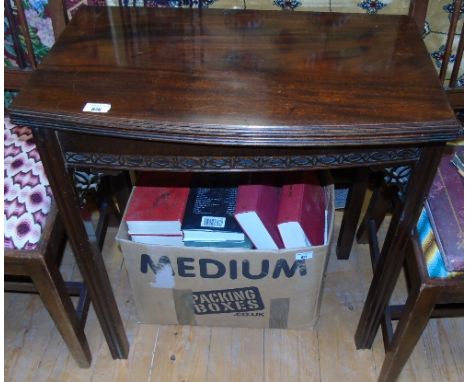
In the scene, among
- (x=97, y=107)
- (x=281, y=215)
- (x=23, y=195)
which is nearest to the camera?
(x=97, y=107)

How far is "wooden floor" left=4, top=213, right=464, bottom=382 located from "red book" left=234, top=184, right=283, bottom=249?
328mm

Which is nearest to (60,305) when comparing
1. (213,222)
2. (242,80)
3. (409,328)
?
(213,222)

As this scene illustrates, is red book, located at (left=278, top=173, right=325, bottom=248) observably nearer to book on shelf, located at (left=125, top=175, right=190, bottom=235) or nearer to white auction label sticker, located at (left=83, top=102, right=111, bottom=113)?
book on shelf, located at (left=125, top=175, right=190, bottom=235)

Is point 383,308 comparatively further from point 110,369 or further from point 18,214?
point 18,214

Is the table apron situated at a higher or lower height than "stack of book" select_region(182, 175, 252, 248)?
higher

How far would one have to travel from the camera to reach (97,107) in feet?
2.42

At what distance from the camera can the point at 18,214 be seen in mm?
960

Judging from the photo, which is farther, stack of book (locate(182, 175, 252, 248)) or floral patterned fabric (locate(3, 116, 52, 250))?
stack of book (locate(182, 175, 252, 248))

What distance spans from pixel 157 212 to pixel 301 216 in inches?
12.1

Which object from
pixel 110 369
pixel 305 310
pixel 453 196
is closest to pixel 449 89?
pixel 453 196

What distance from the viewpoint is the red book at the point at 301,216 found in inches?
42.3

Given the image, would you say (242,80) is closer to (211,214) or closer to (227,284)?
(211,214)

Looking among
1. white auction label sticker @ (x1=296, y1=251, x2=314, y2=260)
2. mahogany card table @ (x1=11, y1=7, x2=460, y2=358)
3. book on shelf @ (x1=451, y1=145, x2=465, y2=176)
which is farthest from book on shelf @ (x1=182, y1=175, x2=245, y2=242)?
book on shelf @ (x1=451, y1=145, x2=465, y2=176)

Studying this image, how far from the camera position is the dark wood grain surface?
71 centimetres
